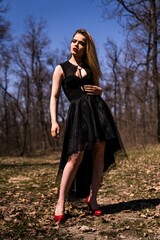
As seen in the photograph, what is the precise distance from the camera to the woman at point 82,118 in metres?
3.12

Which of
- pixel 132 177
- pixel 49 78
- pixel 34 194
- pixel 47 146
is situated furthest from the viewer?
pixel 47 146

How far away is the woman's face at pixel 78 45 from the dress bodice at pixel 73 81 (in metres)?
0.13

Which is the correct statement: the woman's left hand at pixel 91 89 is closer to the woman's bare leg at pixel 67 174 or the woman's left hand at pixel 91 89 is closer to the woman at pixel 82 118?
the woman at pixel 82 118

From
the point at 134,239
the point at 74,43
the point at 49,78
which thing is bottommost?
the point at 134,239

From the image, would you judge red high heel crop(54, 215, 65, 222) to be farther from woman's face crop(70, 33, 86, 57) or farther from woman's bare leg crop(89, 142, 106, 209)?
woman's face crop(70, 33, 86, 57)

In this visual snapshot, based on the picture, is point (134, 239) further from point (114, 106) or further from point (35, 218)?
point (114, 106)

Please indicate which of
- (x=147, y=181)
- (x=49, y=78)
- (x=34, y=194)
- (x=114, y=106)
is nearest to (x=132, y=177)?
(x=147, y=181)

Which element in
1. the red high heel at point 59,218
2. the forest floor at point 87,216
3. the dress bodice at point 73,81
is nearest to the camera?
the forest floor at point 87,216

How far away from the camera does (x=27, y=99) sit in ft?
101

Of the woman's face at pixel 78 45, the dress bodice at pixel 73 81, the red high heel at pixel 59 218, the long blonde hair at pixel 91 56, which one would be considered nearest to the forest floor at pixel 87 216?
the red high heel at pixel 59 218

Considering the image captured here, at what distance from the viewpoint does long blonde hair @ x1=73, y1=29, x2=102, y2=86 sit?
3283mm

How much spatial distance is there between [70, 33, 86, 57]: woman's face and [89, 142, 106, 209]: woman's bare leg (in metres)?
0.94

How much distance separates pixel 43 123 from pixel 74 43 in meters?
31.0

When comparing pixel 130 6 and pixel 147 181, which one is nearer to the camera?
pixel 147 181
